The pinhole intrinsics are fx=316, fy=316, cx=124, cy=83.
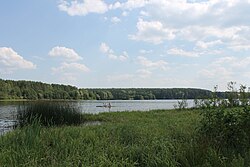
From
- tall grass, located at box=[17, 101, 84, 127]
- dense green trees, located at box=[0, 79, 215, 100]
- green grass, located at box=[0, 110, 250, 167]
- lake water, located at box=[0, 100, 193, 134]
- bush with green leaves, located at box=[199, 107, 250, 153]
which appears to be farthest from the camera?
dense green trees, located at box=[0, 79, 215, 100]

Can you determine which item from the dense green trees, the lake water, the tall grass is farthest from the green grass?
the dense green trees

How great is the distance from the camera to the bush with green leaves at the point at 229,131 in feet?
19.7

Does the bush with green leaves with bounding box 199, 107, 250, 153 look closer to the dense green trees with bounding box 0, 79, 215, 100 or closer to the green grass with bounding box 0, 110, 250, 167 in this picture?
the green grass with bounding box 0, 110, 250, 167

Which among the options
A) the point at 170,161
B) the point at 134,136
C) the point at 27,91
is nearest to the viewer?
the point at 170,161

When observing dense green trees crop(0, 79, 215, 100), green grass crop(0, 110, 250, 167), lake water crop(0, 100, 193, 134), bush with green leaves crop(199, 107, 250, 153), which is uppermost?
dense green trees crop(0, 79, 215, 100)

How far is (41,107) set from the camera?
629 inches

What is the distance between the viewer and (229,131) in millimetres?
6223

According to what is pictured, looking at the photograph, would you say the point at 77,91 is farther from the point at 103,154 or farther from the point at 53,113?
the point at 103,154

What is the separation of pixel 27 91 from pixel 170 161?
77395 mm

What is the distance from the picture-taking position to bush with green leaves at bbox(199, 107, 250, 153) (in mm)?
5996

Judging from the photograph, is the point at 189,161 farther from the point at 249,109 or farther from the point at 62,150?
the point at 62,150

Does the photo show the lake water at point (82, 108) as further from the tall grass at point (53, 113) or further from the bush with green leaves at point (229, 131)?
the bush with green leaves at point (229, 131)

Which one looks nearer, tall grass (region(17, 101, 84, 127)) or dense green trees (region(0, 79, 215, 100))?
tall grass (region(17, 101, 84, 127))

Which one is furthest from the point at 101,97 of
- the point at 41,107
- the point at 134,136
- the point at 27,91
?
the point at 134,136
